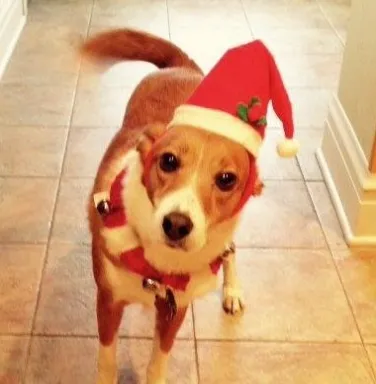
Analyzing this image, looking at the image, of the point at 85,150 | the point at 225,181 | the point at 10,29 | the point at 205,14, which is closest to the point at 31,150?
the point at 85,150

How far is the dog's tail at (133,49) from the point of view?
1524mm

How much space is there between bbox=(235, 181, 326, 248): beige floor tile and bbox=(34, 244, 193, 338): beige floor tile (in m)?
0.38

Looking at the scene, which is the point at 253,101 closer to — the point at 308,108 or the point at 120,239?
the point at 120,239

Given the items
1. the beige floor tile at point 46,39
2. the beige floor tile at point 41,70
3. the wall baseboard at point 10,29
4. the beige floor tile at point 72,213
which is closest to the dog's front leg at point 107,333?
the beige floor tile at point 72,213

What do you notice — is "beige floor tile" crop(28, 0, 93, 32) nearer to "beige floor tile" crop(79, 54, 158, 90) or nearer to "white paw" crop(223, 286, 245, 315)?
"beige floor tile" crop(79, 54, 158, 90)

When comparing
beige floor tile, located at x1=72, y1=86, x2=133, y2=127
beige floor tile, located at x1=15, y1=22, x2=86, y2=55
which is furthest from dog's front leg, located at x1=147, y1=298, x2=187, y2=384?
beige floor tile, located at x1=15, y1=22, x2=86, y2=55

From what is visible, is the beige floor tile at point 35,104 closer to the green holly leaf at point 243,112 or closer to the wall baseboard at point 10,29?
the wall baseboard at point 10,29

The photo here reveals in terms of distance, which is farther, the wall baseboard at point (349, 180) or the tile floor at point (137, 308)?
the wall baseboard at point (349, 180)

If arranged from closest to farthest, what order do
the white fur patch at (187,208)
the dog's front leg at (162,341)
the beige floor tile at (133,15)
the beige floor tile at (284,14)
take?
the white fur patch at (187,208) → the dog's front leg at (162,341) → the beige floor tile at (133,15) → the beige floor tile at (284,14)

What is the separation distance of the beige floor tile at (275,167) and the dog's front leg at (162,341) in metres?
0.91

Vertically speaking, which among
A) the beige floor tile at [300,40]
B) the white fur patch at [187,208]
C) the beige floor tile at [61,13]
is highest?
the white fur patch at [187,208]

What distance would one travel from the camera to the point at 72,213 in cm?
203

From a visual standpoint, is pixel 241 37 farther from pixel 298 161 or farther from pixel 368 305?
pixel 368 305

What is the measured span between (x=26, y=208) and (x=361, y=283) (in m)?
0.95
